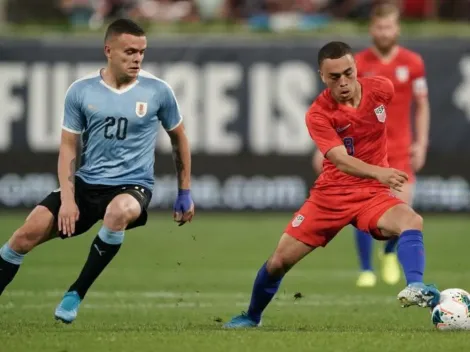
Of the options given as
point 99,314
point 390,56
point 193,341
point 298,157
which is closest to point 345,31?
point 298,157

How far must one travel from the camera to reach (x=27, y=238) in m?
8.98

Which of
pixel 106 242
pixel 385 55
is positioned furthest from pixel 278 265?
pixel 385 55

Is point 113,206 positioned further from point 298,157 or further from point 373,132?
point 298,157

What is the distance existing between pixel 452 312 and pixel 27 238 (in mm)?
3000

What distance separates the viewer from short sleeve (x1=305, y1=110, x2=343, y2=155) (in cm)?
877

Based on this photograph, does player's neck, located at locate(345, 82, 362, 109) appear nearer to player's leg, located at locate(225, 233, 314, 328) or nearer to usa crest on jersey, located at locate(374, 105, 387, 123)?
usa crest on jersey, located at locate(374, 105, 387, 123)

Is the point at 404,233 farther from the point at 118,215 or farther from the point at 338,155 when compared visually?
the point at 118,215

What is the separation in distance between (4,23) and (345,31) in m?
5.37

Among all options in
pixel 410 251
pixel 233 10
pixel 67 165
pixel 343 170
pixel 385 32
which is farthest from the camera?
pixel 233 10

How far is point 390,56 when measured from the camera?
12.7 m

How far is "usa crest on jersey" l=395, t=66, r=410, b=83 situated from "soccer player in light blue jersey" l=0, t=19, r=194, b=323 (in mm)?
3928

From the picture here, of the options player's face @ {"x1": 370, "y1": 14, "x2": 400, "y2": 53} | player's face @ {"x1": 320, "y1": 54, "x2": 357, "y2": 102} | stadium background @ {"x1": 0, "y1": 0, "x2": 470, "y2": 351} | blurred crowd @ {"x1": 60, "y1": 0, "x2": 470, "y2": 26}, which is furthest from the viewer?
blurred crowd @ {"x1": 60, "y1": 0, "x2": 470, "y2": 26}

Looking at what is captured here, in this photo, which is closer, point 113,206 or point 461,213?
point 113,206

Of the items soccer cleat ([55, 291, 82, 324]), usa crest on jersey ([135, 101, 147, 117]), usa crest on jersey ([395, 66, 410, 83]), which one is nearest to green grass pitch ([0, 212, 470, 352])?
soccer cleat ([55, 291, 82, 324])
